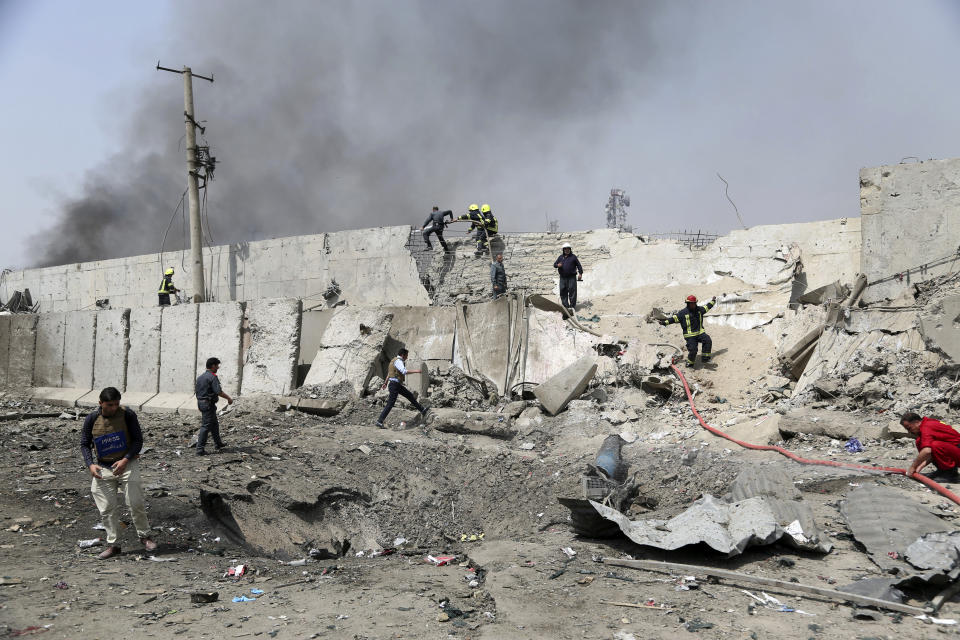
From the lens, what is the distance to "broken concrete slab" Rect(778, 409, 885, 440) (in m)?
7.87

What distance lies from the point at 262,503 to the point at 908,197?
1152 centimetres

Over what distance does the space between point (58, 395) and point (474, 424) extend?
885cm

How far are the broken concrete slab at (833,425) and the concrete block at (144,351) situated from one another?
1082 cm

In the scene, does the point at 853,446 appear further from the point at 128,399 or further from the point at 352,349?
the point at 128,399

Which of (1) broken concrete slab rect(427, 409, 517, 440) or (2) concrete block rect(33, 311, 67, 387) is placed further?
(2) concrete block rect(33, 311, 67, 387)

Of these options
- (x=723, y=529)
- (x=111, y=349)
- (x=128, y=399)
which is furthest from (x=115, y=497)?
(x=111, y=349)

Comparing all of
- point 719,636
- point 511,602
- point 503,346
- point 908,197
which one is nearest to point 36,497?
point 511,602

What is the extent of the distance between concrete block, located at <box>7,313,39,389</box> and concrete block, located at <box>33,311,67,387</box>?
130mm

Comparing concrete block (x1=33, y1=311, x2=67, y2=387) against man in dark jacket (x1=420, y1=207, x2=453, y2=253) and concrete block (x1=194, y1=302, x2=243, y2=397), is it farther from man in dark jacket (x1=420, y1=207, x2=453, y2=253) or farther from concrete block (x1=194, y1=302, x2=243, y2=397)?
man in dark jacket (x1=420, y1=207, x2=453, y2=253)

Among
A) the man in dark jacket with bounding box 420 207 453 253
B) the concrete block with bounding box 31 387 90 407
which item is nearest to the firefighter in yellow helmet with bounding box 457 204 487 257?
the man in dark jacket with bounding box 420 207 453 253

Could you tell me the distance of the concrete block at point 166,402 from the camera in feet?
39.5

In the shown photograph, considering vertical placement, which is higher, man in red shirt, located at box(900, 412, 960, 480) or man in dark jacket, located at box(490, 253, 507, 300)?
man in dark jacket, located at box(490, 253, 507, 300)

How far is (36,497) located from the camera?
6.73 meters

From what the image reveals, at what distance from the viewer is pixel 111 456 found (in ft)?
18.0
